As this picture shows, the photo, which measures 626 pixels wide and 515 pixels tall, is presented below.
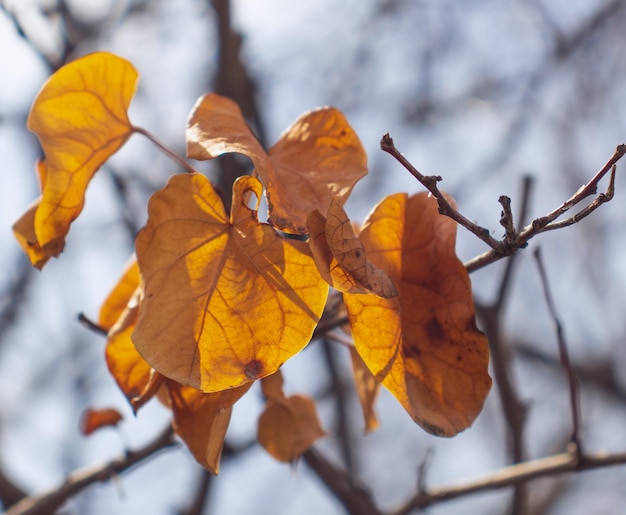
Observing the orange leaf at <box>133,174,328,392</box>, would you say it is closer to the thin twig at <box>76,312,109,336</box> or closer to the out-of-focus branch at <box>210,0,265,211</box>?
the thin twig at <box>76,312,109,336</box>

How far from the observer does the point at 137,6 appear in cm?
260

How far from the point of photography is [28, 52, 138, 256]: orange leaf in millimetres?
711

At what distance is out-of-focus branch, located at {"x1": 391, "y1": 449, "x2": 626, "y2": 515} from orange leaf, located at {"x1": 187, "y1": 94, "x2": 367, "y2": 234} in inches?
22.6

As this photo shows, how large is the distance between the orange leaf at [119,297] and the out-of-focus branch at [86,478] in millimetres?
280

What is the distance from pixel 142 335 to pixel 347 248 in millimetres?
181

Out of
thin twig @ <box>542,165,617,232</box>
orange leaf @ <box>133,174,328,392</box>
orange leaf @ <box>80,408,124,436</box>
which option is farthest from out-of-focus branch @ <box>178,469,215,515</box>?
thin twig @ <box>542,165,617,232</box>

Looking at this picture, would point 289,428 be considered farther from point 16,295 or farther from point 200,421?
point 16,295

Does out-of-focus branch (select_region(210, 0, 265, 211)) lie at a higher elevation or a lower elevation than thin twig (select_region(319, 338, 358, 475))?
higher

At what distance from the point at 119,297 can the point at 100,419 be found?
26 cm

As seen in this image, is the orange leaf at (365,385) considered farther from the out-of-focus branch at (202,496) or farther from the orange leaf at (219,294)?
the out-of-focus branch at (202,496)

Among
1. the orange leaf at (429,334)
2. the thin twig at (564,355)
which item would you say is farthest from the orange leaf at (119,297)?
the thin twig at (564,355)

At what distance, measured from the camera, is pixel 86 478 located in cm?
117

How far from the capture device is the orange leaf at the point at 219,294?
588mm

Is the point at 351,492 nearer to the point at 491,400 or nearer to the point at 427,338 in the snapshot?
the point at 427,338
